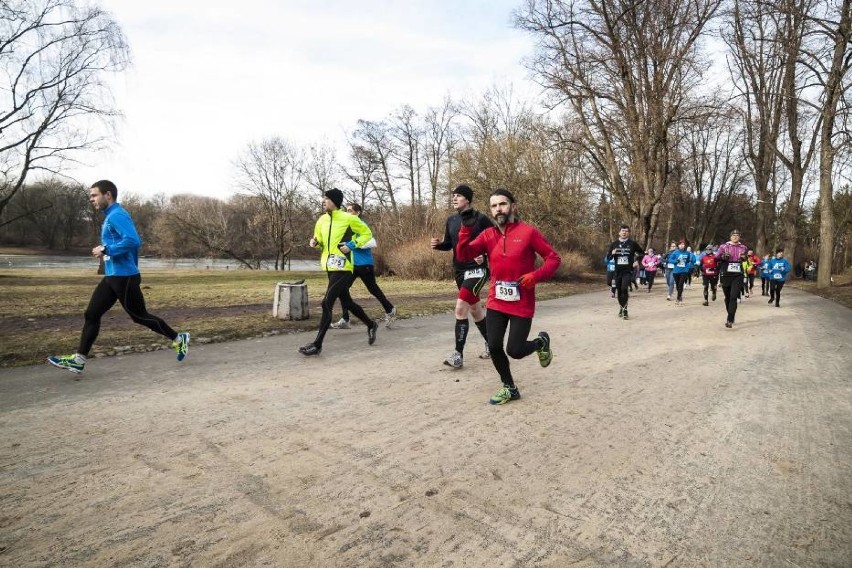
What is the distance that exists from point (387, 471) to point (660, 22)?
24.6 m

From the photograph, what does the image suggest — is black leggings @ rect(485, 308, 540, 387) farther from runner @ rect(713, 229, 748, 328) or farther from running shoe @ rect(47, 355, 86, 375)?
runner @ rect(713, 229, 748, 328)

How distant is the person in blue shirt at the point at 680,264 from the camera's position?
50.8ft

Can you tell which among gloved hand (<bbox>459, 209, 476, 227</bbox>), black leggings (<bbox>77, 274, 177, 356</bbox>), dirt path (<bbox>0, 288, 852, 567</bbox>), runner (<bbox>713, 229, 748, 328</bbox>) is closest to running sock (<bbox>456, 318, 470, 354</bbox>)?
dirt path (<bbox>0, 288, 852, 567</bbox>)

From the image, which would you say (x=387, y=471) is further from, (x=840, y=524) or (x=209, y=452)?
(x=840, y=524)

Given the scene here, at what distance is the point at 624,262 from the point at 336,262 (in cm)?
788

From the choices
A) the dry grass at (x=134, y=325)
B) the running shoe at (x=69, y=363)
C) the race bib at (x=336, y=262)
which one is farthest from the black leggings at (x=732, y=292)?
the running shoe at (x=69, y=363)

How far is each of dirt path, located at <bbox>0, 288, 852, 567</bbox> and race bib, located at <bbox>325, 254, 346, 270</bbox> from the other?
1.40m

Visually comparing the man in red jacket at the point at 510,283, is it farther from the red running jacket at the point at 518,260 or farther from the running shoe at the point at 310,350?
the running shoe at the point at 310,350

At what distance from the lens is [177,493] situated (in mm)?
2748

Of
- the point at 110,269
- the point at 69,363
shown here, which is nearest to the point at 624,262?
the point at 110,269

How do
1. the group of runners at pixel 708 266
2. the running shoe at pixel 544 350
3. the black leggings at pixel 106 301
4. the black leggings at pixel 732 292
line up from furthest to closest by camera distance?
the group of runners at pixel 708 266 < the black leggings at pixel 732 292 < the black leggings at pixel 106 301 < the running shoe at pixel 544 350

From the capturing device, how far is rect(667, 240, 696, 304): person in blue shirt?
1548 cm

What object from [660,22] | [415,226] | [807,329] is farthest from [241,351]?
[660,22]

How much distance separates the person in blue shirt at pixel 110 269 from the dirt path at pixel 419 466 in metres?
0.31
